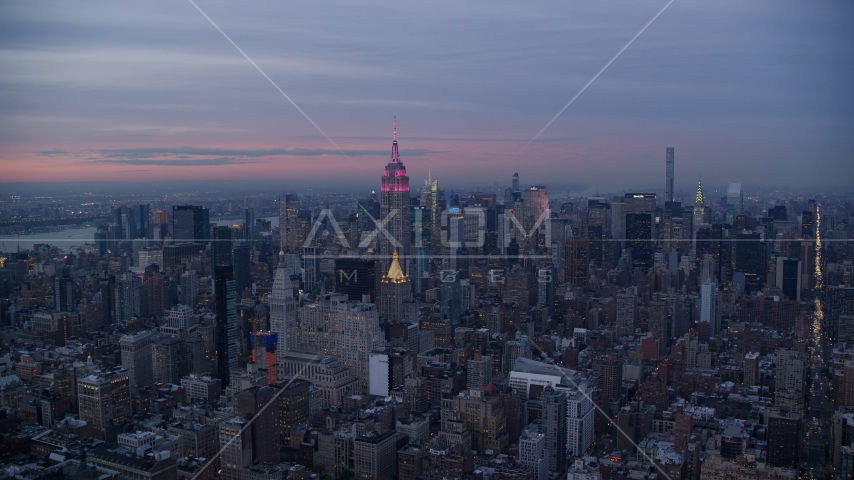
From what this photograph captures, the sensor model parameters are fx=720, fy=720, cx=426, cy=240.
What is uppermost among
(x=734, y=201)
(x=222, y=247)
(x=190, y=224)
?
(x=734, y=201)

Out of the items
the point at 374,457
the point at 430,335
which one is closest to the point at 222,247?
the point at 430,335

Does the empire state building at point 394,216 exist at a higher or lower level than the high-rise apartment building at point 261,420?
higher

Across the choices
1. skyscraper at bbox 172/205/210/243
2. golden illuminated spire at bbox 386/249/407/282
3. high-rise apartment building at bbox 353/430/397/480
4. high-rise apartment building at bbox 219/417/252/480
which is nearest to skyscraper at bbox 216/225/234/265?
skyscraper at bbox 172/205/210/243

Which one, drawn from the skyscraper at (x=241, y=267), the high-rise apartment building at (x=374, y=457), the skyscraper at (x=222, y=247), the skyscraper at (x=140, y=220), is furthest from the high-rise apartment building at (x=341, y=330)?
the high-rise apartment building at (x=374, y=457)

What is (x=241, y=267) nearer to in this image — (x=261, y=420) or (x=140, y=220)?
(x=140, y=220)

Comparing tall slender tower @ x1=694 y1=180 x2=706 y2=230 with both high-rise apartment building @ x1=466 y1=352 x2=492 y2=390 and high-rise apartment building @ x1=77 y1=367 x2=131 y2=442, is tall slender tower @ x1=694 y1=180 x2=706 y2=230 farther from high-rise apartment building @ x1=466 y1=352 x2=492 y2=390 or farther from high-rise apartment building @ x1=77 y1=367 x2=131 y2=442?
high-rise apartment building @ x1=77 y1=367 x2=131 y2=442

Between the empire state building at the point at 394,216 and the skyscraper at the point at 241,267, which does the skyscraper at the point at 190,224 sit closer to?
the skyscraper at the point at 241,267
